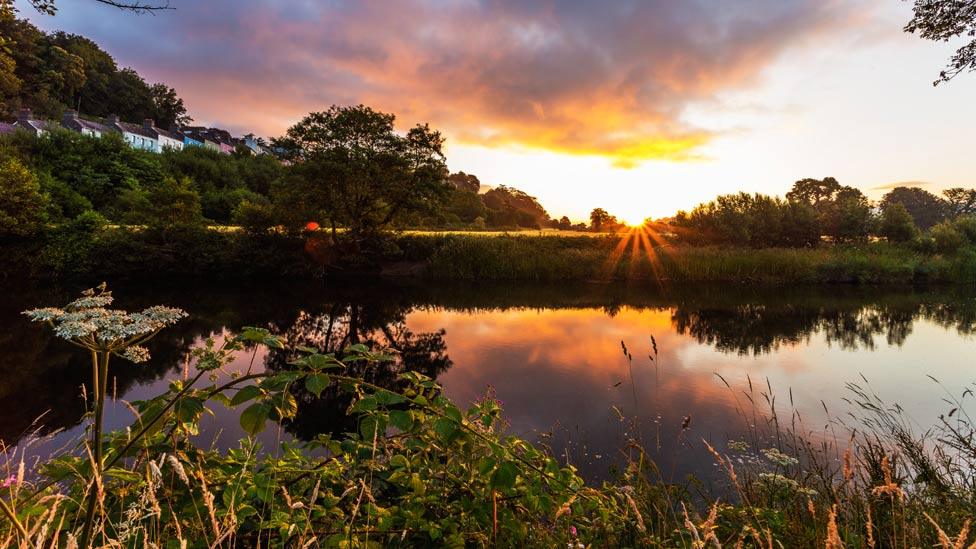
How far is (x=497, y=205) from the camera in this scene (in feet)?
228

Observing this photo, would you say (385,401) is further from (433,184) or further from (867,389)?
(433,184)

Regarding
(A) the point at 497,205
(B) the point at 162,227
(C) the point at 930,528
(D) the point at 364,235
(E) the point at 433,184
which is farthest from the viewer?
(A) the point at 497,205

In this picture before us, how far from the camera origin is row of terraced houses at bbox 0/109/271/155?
4378 centimetres

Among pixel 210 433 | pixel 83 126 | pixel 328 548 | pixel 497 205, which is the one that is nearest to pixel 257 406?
pixel 328 548

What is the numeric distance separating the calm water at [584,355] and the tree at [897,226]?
1253 cm

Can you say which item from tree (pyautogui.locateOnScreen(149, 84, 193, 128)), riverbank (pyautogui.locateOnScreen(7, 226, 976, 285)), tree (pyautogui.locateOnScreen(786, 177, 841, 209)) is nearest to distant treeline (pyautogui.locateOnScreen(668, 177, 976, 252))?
riverbank (pyautogui.locateOnScreen(7, 226, 976, 285))

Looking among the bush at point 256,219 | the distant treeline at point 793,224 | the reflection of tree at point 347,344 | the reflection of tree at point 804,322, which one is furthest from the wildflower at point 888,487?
the distant treeline at point 793,224

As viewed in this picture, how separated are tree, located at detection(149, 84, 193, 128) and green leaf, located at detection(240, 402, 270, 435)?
359 feet

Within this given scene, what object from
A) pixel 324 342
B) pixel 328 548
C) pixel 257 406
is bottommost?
pixel 324 342

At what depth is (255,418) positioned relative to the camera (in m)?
1.50

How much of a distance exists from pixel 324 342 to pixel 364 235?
13301 millimetres

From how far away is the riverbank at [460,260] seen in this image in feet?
61.9

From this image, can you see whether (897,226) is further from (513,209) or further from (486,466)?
(513,209)

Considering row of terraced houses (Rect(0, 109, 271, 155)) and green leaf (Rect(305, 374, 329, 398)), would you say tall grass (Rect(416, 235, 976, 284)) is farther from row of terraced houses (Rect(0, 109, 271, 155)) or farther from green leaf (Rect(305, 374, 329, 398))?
row of terraced houses (Rect(0, 109, 271, 155))
